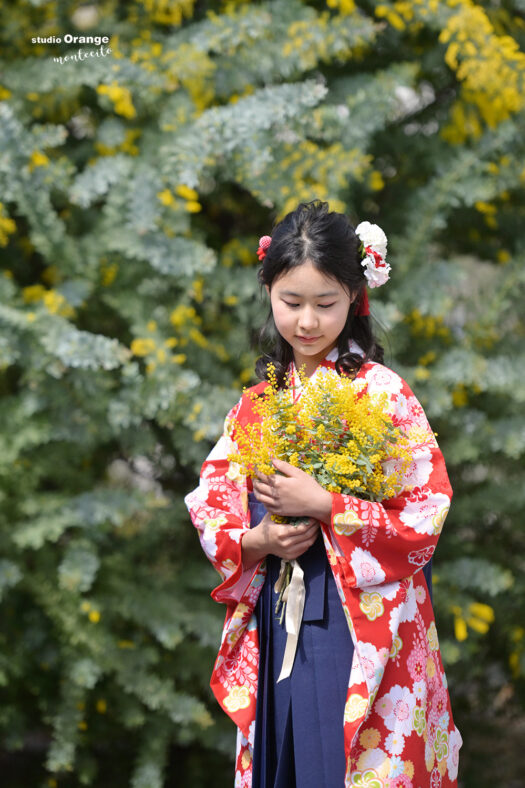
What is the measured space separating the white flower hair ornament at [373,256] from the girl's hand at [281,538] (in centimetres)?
49

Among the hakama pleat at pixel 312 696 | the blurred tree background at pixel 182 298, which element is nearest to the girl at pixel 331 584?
the hakama pleat at pixel 312 696

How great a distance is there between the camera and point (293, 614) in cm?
168

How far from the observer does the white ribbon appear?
168cm

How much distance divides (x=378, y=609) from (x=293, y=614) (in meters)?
0.16

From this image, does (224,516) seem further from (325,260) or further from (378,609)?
(325,260)

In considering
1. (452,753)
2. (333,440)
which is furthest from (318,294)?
(452,753)

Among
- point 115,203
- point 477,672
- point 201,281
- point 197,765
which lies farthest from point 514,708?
point 115,203

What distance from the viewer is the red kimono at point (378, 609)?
163 centimetres

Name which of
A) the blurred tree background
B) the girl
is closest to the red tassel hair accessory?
the girl

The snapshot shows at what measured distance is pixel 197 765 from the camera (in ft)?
10.8

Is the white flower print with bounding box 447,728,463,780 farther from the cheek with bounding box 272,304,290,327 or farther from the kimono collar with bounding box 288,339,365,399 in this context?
the cheek with bounding box 272,304,290,327

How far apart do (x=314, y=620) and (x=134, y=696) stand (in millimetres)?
1557

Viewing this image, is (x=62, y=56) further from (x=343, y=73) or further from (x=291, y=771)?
(x=291, y=771)

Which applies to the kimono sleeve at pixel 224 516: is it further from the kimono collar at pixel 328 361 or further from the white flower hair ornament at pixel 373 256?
the white flower hair ornament at pixel 373 256
